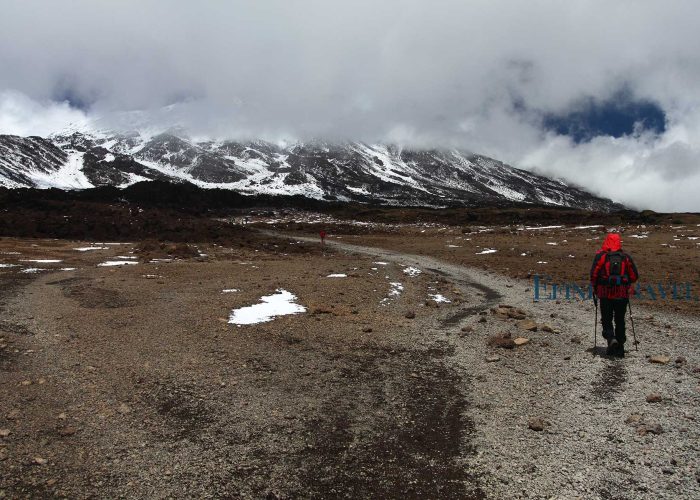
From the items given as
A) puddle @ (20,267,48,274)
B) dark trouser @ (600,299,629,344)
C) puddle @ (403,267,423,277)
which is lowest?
puddle @ (403,267,423,277)

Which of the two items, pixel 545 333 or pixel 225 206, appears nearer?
pixel 545 333

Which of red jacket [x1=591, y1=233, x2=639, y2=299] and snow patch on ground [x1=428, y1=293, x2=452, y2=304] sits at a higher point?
red jacket [x1=591, y1=233, x2=639, y2=299]

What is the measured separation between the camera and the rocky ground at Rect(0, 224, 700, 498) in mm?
5672

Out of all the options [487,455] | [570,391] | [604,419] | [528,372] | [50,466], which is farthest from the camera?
[528,372]

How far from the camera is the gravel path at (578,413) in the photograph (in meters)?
5.64

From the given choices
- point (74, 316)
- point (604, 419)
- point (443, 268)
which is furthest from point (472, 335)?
point (443, 268)

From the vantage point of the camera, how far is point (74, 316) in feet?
44.7

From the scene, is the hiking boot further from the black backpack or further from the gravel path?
the black backpack

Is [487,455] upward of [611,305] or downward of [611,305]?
downward

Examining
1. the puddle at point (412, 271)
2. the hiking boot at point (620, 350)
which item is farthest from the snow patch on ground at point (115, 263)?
the hiking boot at point (620, 350)

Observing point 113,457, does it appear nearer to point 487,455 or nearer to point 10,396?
point 10,396

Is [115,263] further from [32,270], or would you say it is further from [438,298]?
[438,298]

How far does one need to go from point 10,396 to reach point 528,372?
953cm

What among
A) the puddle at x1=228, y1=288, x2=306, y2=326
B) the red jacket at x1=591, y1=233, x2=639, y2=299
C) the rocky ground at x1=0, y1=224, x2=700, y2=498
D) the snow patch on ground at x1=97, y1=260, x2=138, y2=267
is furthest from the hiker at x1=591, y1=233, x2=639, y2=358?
the snow patch on ground at x1=97, y1=260, x2=138, y2=267
